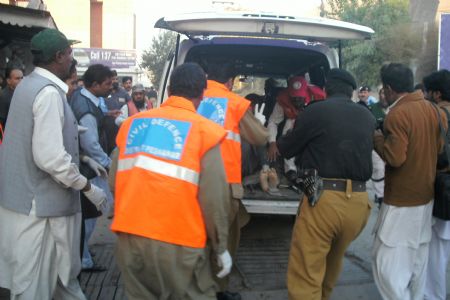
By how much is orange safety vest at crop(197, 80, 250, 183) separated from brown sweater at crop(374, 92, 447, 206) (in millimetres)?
999

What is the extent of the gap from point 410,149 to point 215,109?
56.5 inches

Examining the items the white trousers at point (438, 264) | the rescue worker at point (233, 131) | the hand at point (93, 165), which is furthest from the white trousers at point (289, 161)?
the hand at point (93, 165)

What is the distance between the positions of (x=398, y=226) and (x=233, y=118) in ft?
4.73

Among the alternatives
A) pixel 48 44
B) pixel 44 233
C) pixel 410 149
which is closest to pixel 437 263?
pixel 410 149

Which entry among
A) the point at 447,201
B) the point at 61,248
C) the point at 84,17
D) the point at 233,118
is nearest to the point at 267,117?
the point at 233,118

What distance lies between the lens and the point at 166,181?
2447 mm

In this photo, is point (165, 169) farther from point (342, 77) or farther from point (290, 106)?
point (290, 106)

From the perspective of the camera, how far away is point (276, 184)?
5312mm

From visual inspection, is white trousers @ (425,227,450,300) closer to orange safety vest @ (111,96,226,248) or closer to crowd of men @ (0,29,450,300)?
crowd of men @ (0,29,450,300)

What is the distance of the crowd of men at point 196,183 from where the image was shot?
97.8 inches

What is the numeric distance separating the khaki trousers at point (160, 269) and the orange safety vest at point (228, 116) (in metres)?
1.17

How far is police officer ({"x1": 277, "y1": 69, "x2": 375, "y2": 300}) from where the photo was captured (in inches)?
134

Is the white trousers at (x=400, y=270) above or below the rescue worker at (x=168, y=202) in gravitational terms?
below

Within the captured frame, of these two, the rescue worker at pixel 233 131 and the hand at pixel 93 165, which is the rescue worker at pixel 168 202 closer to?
the rescue worker at pixel 233 131
